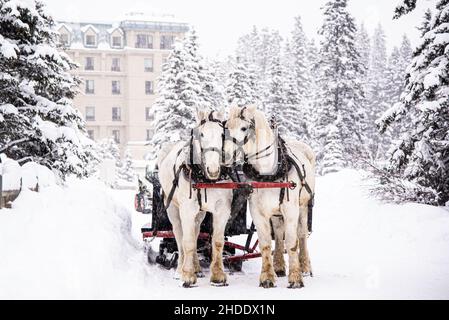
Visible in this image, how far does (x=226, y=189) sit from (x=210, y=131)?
0.97m

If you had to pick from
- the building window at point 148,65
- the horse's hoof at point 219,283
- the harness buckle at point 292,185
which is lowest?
the horse's hoof at point 219,283

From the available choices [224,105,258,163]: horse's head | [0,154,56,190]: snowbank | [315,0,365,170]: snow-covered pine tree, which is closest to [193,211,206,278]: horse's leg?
[224,105,258,163]: horse's head

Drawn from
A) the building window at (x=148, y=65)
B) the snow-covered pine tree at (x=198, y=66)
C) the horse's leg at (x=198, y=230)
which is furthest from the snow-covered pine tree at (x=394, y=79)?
the building window at (x=148, y=65)

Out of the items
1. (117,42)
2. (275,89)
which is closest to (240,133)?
(275,89)

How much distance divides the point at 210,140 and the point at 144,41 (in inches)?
2334

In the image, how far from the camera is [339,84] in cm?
3303

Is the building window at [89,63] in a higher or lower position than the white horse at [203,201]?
higher

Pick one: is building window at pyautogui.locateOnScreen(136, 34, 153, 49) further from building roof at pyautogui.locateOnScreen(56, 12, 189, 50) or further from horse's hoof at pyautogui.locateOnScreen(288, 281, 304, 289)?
horse's hoof at pyautogui.locateOnScreen(288, 281, 304, 289)

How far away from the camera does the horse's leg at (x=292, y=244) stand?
24.0ft

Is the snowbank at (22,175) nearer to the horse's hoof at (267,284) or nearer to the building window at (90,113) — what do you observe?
the horse's hoof at (267,284)

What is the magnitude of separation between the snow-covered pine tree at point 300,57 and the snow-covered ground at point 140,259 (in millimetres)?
34691

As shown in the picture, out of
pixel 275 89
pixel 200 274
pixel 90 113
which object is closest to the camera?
pixel 200 274

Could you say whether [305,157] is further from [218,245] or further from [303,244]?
[218,245]
